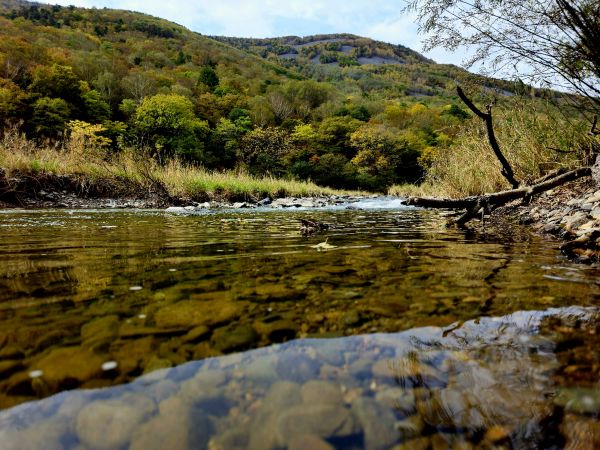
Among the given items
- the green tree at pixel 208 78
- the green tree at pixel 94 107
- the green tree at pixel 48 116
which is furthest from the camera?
the green tree at pixel 208 78

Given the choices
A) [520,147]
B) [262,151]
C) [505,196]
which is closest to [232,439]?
[505,196]

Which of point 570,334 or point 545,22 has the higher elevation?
point 545,22

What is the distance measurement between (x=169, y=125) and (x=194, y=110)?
6.68m

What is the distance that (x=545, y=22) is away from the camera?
424 cm

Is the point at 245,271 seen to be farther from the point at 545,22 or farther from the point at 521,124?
the point at 521,124

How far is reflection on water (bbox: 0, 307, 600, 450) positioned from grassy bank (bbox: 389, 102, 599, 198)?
15.5ft

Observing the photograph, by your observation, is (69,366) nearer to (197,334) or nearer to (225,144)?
(197,334)

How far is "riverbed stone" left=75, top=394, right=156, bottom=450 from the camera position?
24.4 inches

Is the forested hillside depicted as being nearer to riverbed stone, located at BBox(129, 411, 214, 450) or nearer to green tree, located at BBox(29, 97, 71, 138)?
green tree, located at BBox(29, 97, 71, 138)

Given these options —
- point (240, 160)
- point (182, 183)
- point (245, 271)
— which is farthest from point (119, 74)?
point (245, 271)

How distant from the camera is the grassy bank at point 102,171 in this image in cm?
915

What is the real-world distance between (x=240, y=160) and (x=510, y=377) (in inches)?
1299

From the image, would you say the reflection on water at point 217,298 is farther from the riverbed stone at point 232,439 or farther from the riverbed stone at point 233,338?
the riverbed stone at point 232,439

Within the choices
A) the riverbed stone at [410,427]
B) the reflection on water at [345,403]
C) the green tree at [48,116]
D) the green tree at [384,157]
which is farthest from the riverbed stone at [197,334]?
the green tree at [384,157]
